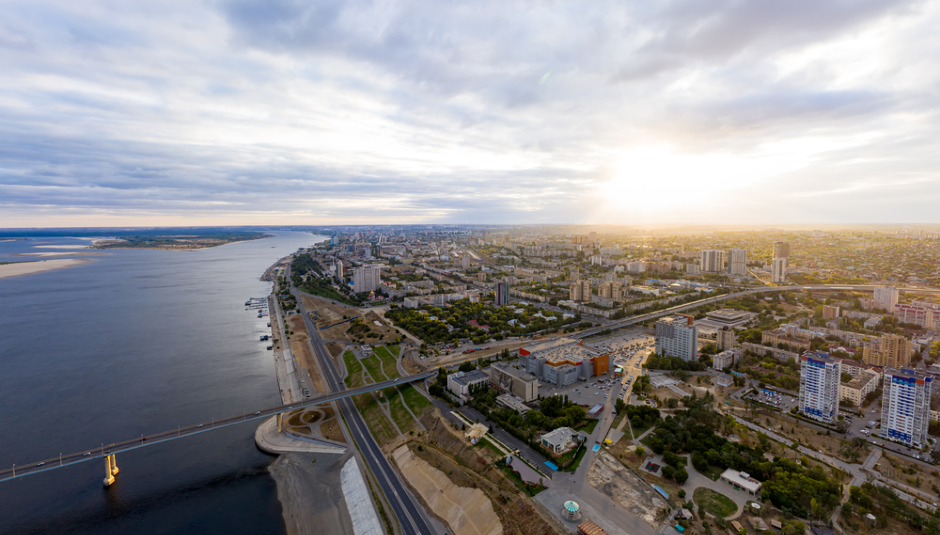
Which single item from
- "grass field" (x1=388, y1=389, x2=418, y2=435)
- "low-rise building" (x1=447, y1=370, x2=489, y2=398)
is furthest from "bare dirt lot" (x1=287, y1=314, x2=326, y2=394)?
"low-rise building" (x1=447, y1=370, x2=489, y2=398)

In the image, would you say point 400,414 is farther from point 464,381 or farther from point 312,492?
point 312,492

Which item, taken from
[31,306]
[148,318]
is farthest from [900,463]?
[31,306]

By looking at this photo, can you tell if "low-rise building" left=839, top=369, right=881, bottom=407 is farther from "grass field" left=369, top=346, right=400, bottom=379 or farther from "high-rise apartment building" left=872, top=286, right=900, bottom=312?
"grass field" left=369, top=346, right=400, bottom=379

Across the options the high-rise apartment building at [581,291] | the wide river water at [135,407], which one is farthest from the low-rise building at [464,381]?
the high-rise apartment building at [581,291]

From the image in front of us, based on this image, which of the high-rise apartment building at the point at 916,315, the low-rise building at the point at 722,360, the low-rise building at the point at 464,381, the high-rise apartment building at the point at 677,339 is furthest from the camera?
the high-rise apartment building at the point at 916,315

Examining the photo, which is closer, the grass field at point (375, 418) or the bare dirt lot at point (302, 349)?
the grass field at point (375, 418)

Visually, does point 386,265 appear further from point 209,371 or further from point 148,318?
point 209,371

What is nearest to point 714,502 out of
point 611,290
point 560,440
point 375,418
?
point 560,440

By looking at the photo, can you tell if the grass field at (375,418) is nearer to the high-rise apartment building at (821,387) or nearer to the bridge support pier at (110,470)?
the bridge support pier at (110,470)
